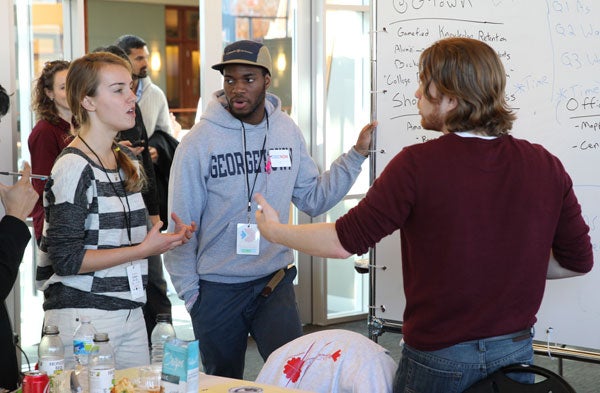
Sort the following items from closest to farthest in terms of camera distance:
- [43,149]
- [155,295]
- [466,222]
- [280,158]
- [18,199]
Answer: [466,222], [18,199], [280,158], [43,149], [155,295]

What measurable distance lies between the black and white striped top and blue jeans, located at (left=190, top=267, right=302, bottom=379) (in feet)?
1.27

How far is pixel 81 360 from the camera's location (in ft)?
7.85

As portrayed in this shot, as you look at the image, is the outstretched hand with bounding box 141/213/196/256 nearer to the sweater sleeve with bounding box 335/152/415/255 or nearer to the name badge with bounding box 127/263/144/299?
the name badge with bounding box 127/263/144/299

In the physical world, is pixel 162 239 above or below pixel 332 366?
above

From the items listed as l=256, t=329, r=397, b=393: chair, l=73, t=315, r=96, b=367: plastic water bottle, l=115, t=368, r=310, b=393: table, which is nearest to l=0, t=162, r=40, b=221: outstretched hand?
l=73, t=315, r=96, b=367: plastic water bottle

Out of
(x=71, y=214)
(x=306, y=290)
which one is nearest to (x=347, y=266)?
(x=306, y=290)

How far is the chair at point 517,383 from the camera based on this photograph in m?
2.21

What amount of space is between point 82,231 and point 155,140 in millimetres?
2016

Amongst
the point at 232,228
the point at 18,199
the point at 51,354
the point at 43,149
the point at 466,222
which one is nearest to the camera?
the point at 466,222

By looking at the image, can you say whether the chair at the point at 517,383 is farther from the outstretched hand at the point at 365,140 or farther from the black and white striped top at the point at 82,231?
the outstretched hand at the point at 365,140

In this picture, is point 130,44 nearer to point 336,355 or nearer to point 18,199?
point 18,199

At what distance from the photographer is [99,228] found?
291 centimetres

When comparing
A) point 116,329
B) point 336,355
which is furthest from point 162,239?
point 336,355

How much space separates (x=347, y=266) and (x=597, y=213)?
10.6 ft
